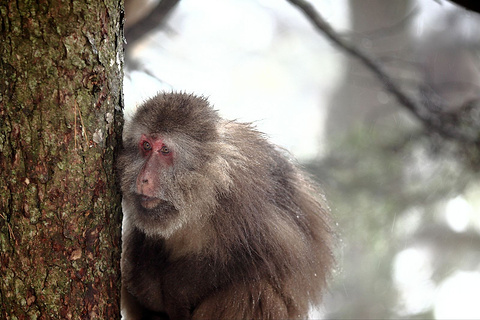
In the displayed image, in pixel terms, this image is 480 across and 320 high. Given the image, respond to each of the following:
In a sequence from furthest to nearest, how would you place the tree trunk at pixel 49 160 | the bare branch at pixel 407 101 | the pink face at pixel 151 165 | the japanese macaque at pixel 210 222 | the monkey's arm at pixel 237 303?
the bare branch at pixel 407 101
the monkey's arm at pixel 237 303
the japanese macaque at pixel 210 222
the pink face at pixel 151 165
the tree trunk at pixel 49 160

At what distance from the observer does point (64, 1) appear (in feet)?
6.26

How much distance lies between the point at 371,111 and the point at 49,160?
5305 mm

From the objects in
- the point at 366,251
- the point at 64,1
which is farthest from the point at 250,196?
the point at 366,251

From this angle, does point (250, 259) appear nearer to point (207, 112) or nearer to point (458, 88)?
point (207, 112)

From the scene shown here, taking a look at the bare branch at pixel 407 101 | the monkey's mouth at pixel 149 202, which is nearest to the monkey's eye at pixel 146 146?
the monkey's mouth at pixel 149 202

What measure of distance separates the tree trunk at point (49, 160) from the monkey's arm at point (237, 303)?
0.79m

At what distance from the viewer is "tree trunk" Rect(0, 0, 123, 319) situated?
6.12ft

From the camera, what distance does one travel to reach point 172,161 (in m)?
2.40

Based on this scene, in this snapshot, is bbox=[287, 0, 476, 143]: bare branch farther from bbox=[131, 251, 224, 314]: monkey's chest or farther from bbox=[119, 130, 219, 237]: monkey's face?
bbox=[131, 251, 224, 314]: monkey's chest

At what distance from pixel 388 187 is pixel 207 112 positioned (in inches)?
138

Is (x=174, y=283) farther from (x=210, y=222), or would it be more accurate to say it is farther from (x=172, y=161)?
(x=172, y=161)

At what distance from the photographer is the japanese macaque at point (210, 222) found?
7.84 ft

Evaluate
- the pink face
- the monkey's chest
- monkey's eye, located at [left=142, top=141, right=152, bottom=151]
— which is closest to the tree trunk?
the pink face

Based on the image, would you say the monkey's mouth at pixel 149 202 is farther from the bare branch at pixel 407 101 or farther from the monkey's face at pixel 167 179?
the bare branch at pixel 407 101
